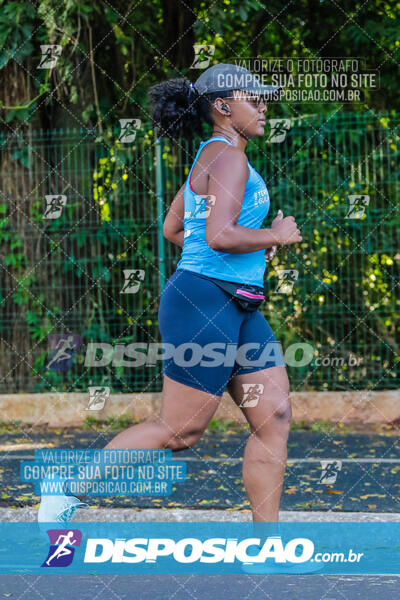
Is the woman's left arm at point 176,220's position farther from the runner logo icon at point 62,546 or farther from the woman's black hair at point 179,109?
the runner logo icon at point 62,546

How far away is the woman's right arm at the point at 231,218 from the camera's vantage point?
4.02 metres

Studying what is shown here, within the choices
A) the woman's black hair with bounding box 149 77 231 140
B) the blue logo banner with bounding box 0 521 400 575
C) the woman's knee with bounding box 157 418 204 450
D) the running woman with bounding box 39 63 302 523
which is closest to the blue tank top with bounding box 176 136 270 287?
the running woman with bounding box 39 63 302 523

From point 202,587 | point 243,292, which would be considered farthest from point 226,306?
point 202,587

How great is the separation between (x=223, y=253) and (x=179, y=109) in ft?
2.65

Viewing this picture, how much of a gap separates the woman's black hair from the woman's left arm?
28 cm

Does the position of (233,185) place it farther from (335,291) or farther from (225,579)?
(335,291)

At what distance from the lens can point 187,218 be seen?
14.0 ft

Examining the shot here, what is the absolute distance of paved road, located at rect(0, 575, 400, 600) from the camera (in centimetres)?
408

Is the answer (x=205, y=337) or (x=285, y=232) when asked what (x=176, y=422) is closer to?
(x=205, y=337)

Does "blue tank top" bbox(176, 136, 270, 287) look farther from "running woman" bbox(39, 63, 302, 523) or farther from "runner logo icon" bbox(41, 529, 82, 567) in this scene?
"runner logo icon" bbox(41, 529, 82, 567)

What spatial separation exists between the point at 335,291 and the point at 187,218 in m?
4.76

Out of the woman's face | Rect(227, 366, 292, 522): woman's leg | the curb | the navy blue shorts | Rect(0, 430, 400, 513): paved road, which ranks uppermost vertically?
the woman's face

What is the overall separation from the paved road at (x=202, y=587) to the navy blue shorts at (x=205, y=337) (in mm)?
817

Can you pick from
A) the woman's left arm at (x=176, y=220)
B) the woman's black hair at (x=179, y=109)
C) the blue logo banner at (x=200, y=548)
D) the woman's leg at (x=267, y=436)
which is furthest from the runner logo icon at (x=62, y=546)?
the woman's black hair at (x=179, y=109)
